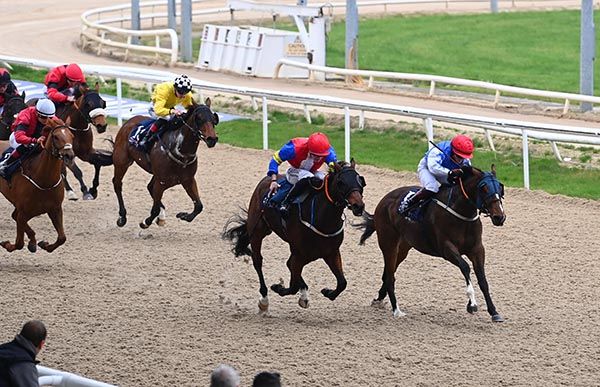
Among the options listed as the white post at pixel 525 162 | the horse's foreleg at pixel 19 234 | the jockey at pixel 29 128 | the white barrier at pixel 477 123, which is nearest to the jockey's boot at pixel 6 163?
the jockey at pixel 29 128

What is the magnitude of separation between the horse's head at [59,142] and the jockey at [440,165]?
8.89 feet

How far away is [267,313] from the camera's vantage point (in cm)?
1048

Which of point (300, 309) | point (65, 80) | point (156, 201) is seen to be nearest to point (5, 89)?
point (65, 80)

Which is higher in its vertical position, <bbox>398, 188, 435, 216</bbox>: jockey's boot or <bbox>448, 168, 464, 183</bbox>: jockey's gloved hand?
<bbox>448, 168, 464, 183</bbox>: jockey's gloved hand

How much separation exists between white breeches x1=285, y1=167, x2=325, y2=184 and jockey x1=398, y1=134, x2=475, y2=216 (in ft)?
2.26

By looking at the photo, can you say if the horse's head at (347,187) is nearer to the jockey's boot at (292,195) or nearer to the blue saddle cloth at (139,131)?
the jockey's boot at (292,195)

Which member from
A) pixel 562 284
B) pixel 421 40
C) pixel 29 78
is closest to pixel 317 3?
pixel 421 40

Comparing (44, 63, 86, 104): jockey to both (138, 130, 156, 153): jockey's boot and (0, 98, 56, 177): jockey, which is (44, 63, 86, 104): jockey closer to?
(138, 130, 156, 153): jockey's boot

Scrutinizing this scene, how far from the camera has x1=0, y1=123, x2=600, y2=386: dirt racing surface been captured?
A: 29.0 ft

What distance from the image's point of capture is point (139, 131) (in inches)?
539

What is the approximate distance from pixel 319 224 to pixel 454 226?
98cm

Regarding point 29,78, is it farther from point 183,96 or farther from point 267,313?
point 267,313

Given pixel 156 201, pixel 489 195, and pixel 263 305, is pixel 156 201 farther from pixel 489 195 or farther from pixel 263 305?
pixel 489 195

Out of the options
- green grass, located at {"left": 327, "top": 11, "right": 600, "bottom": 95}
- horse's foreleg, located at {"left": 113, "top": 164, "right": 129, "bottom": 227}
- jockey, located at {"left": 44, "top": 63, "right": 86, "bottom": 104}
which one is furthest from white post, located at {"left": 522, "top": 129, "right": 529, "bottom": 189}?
green grass, located at {"left": 327, "top": 11, "right": 600, "bottom": 95}
